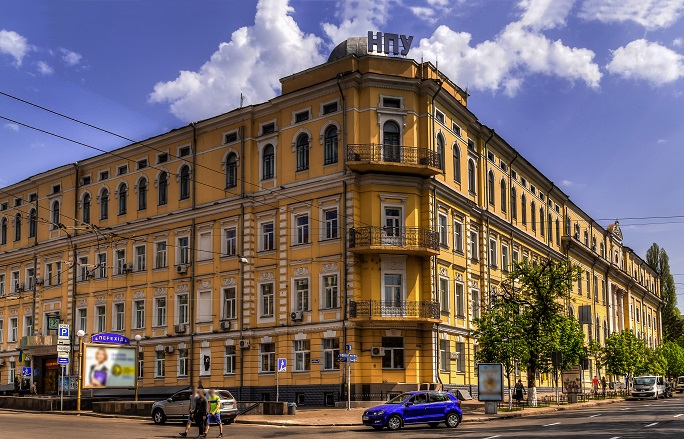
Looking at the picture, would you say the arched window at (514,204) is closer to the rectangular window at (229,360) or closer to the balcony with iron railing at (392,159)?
the balcony with iron railing at (392,159)

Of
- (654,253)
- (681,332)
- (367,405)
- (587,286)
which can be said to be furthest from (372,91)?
(681,332)

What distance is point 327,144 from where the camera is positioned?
47188 mm

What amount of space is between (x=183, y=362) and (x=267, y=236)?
10.3 meters

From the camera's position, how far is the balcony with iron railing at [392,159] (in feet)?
147

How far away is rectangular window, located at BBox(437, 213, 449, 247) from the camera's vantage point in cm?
4859

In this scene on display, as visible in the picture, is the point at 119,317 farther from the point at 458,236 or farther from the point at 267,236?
the point at 458,236

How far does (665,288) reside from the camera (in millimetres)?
132000

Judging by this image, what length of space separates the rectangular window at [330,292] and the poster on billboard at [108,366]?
35.8ft

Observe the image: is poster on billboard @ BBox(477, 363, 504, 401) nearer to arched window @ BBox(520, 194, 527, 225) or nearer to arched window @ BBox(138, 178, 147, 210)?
arched window @ BBox(520, 194, 527, 225)

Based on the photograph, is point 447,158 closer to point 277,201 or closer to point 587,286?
point 277,201

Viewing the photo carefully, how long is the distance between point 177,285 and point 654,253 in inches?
3870

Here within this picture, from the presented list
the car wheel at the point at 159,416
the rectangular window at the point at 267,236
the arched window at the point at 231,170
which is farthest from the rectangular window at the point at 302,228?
the car wheel at the point at 159,416

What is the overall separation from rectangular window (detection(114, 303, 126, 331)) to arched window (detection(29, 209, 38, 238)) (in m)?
12.5

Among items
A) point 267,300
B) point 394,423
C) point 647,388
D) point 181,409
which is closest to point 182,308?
point 267,300
